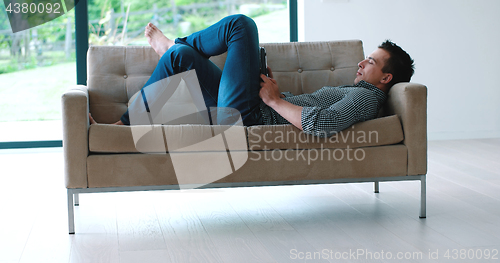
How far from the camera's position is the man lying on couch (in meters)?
2.02

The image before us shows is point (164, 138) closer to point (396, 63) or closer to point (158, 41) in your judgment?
point (158, 41)

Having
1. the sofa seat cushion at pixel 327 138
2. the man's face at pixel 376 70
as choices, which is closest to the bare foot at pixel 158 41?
the sofa seat cushion at pixel 327 138

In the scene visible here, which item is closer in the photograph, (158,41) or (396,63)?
(396,63)

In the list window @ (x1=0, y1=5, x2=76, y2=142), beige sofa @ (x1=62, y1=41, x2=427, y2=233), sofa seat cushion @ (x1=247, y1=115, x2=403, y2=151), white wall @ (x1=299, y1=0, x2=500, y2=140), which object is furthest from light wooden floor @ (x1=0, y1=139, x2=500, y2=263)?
white wall @ (x1=299, y1=0, x2=500, y2=140)

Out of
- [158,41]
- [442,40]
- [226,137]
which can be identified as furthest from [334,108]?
[442,40]

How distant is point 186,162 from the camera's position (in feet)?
6.39

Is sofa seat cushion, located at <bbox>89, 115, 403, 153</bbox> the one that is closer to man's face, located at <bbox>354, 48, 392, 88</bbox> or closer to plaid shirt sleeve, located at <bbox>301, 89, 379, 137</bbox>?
plaid shirt sleeve, located at <bbox>301, 89, 379, 137</bbox>

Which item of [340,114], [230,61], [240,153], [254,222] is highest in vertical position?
[230,61]

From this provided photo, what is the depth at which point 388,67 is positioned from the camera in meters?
2.26

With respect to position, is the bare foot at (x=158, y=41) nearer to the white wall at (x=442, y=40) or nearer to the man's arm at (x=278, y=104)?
the man's arm at (x=278, y=104)

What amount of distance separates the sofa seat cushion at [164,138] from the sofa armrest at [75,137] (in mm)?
36

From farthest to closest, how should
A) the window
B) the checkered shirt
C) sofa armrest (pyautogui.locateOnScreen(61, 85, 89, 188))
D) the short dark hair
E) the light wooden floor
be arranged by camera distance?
the window → the short dark hair → the checkered shirt → sofa armrest (pyautogui.locateOnScreen(61, 85, 89, 188)) → the light wooden floor

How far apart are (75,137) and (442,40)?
344 cm

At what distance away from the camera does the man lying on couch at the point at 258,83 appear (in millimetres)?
2021
